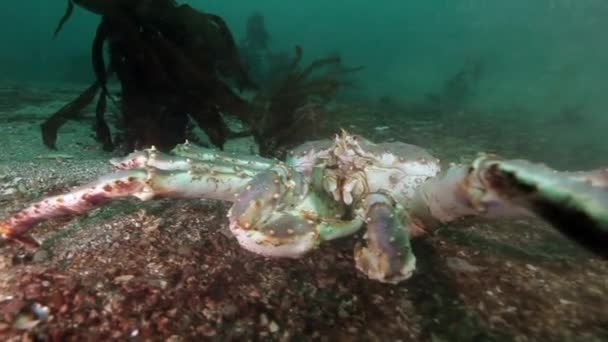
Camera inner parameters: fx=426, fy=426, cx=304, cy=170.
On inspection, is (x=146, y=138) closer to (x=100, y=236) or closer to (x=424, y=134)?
(x=100, y=236)

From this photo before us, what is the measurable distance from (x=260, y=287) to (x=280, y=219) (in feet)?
1.32

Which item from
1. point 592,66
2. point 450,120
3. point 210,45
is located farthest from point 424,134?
point 592,66

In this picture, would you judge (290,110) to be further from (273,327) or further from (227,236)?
(273,327)

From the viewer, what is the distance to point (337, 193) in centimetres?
278

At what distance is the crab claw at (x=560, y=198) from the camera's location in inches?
56.1

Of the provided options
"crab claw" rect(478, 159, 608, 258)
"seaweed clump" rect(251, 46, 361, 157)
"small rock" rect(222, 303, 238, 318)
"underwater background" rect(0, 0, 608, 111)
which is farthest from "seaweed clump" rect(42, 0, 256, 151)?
"underwater background" rect(0, 0, 608, 111)

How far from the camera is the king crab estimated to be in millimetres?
1844

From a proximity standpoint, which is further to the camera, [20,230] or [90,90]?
[90,90]

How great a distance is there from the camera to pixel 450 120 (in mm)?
10336

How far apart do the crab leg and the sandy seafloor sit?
8.0 inches

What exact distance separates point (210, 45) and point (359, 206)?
3.68 meters

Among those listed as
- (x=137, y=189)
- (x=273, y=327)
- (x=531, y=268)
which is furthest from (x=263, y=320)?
(x=531, y=268)

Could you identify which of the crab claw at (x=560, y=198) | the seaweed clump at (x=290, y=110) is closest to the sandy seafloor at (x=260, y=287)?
the crab claw at (x=560, y=198)

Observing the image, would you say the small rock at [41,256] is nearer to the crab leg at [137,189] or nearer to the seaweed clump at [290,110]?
the crab leg at [137,189]
